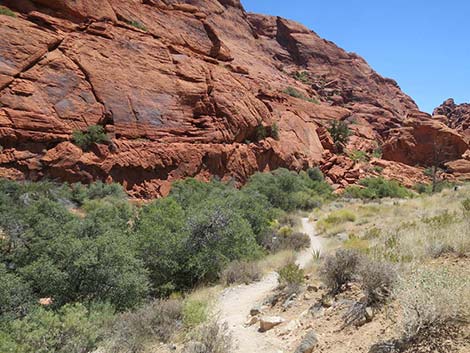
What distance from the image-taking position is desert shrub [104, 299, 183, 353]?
4.88 meters

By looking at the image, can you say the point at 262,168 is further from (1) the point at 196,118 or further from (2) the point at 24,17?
(2) the point at 24,17

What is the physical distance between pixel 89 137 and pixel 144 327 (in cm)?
1755

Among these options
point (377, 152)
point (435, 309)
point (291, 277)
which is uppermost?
point (377, 152)

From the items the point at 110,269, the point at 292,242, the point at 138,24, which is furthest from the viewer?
the point at 138,24

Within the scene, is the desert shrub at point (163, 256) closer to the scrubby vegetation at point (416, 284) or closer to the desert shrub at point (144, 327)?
the desert shrub at point (144, 327)

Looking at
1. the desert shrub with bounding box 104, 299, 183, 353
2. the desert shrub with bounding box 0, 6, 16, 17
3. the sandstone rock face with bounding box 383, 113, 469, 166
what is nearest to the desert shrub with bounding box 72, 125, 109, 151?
the desert shrub with bounding box 0, 6, 16, 17

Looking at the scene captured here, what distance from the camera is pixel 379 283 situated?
4.51 meters

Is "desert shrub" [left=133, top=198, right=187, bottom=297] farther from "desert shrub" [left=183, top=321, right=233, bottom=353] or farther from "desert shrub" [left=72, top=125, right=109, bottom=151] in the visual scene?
"desert shrub" [left=72, top=125, right=109, bottom=151]

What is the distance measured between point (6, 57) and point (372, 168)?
120ft

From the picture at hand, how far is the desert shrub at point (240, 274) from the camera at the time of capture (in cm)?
868

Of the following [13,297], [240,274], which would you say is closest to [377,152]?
[240,274]

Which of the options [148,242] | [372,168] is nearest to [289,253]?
[148,242]

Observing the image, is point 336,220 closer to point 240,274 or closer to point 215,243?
point 215,243

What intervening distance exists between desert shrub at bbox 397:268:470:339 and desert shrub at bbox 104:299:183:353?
3.60 m
